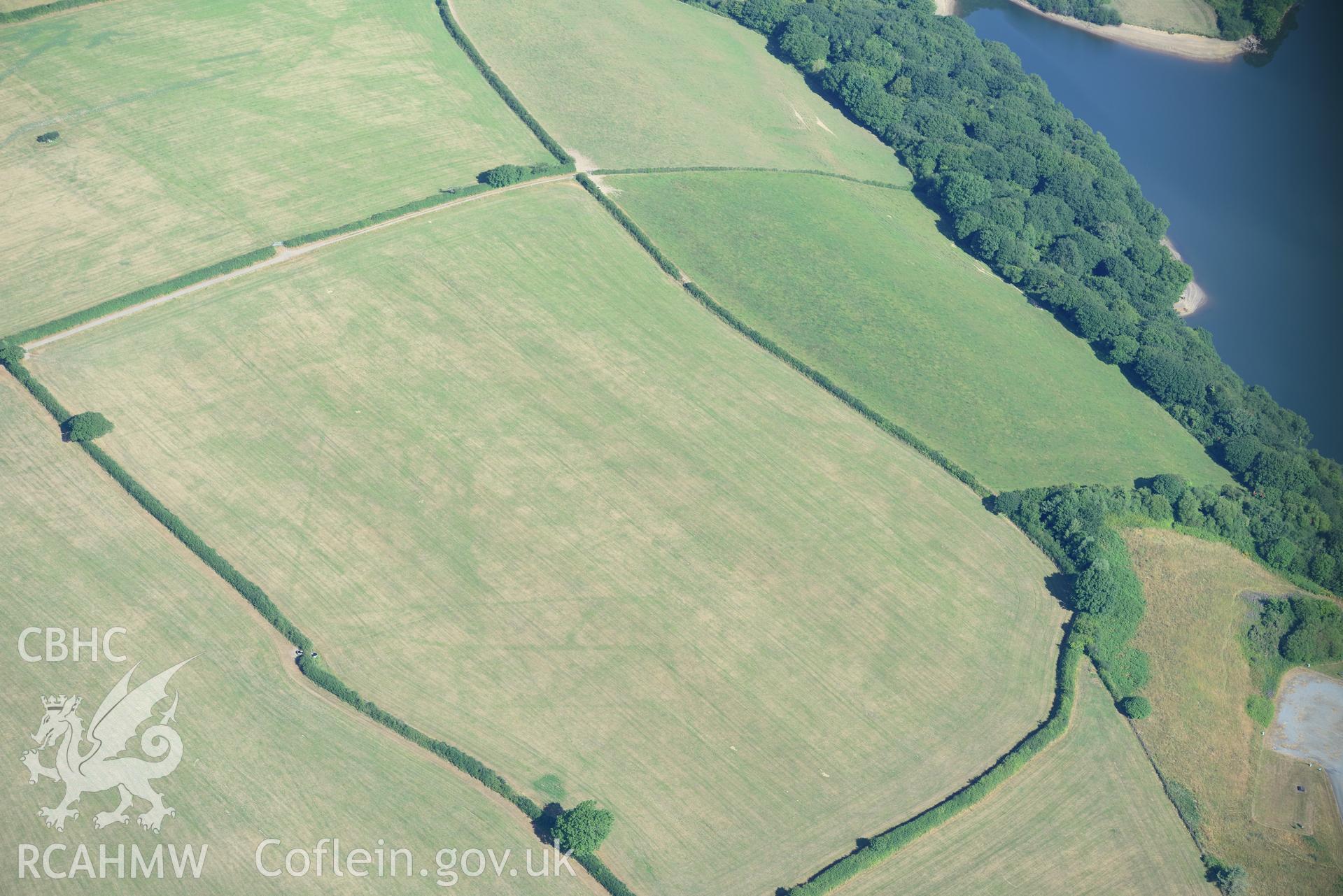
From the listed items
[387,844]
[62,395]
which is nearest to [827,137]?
[62,395]

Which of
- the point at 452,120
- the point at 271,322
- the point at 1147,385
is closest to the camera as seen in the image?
the point at 271,322

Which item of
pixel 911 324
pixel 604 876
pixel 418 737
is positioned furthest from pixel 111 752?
pixel 911 324

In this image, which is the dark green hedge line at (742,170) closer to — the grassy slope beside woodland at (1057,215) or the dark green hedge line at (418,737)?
the grassy slope beside woodland at (1057,215)

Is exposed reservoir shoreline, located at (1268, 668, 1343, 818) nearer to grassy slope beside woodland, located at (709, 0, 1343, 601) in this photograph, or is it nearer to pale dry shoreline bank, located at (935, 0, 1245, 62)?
grassy slope beside woodland, located at (709, 0, 1343, 601)

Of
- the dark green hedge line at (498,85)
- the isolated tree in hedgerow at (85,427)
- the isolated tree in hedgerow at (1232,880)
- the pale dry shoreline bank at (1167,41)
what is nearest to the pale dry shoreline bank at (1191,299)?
the pale dry shoreline bank at (1167,41)

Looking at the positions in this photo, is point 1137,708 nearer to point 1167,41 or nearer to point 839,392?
point 839,392

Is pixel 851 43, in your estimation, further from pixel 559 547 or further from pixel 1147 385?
pixel 559 547
